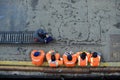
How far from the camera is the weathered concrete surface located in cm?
1074

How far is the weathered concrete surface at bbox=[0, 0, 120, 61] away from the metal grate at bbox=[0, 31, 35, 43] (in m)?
0.16

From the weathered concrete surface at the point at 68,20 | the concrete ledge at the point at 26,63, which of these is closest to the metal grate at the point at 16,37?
the weathered concrete surface at the point at 68,20

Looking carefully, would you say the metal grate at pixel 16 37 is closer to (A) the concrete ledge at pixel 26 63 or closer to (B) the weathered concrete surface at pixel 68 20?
(B) the weathered concrete surface at pixel 68 20

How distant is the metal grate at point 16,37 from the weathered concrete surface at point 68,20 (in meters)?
0.16

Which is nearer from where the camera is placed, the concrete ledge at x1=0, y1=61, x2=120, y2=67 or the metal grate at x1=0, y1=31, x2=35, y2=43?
the concrete ledge at x1=0, y1=61, x2=120, y2=67

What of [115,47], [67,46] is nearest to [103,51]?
[115,47]

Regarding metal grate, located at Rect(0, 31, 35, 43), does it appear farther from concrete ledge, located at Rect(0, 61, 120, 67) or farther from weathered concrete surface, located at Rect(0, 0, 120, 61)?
concrete ledge, located at Rect(0, 61, 120, 67)

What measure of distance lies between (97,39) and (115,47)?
682 mm

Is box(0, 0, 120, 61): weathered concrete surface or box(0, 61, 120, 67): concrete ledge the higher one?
box(0, 0, 120, 61): weathered concrete surface

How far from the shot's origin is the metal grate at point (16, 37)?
10.8 meters

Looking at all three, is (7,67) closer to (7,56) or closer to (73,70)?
(7,56)

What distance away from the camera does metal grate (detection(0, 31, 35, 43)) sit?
35.4 ft

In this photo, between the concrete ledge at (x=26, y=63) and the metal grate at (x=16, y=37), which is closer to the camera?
the concrete ledge at (x=26, y=63)

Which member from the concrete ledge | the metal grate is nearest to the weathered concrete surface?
the metal grate
